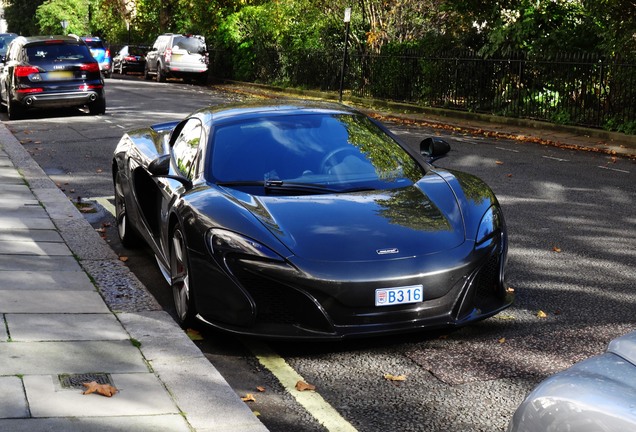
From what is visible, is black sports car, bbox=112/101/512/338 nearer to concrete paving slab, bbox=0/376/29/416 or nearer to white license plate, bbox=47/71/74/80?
concrete paving slab, bbox=0/376/29/416

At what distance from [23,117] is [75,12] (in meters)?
66.3

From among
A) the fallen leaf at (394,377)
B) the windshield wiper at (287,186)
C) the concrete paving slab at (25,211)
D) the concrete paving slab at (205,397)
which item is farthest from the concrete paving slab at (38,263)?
the fallen leaf at (394,377)

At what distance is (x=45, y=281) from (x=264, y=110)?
1981 mm

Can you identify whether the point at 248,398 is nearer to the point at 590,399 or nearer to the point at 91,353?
the point at 91,353

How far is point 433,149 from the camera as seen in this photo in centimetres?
744

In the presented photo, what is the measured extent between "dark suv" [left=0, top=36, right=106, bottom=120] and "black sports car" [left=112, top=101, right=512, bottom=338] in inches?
618

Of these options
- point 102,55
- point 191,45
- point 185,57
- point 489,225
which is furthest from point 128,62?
point 489,225

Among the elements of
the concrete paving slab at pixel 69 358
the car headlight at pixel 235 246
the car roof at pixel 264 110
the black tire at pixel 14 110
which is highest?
the car roof at pixel 264 110

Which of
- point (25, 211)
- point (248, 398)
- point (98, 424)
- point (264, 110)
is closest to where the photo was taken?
point (98, 424)

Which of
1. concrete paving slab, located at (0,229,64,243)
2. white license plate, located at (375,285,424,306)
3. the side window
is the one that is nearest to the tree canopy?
concrete paving slab, located at (0,229,64,243)

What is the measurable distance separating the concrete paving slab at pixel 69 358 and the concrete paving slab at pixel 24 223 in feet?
12.8

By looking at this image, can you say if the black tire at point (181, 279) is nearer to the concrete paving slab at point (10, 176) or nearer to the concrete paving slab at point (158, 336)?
the concrete paving slab at point (158, 336)

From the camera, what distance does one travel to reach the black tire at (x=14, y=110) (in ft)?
74.5

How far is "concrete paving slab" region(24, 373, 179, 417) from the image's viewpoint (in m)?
4.54
